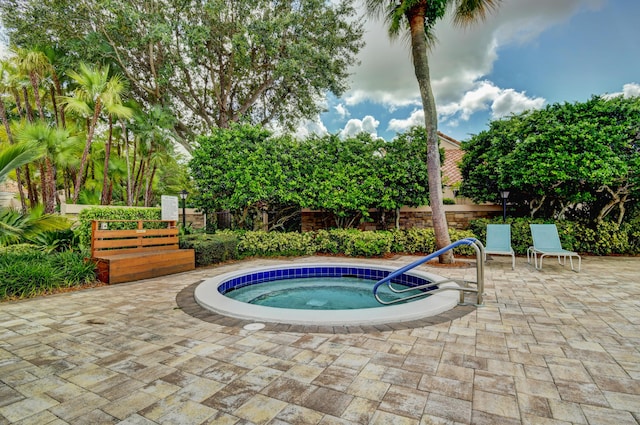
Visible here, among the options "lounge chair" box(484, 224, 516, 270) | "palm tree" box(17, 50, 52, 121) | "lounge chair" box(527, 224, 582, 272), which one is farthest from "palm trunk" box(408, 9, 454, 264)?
"palm tree" box(17, 50, 52, 121)

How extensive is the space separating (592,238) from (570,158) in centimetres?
282

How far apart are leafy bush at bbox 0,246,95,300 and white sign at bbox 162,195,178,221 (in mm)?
1950

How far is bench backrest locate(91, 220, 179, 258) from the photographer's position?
19.1 ft

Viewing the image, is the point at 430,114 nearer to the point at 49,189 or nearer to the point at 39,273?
the point at 39,273

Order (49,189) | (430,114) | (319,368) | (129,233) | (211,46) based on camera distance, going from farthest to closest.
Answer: (211,46)
(49,189)
(430,114)
(129,233)
(319,368)

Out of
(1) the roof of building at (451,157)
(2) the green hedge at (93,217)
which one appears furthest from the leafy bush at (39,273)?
(1) the roof of building at (451,157)

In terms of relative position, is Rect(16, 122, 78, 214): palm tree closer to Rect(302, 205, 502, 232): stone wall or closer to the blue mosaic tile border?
the blue mosaic tile border

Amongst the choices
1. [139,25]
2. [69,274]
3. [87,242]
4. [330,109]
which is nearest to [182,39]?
[139,25]

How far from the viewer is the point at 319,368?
234 centimetres

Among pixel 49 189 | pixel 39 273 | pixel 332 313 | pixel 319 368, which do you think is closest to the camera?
pixel 319 368

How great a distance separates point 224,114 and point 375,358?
12527mm

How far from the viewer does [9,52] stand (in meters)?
9.78

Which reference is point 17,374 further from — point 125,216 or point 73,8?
point 73,8

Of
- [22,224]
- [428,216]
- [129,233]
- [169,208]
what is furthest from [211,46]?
[428,216]
